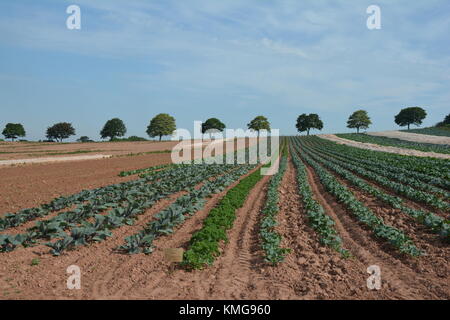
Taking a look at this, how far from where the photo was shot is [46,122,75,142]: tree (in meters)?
114

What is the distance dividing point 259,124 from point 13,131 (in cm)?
9010

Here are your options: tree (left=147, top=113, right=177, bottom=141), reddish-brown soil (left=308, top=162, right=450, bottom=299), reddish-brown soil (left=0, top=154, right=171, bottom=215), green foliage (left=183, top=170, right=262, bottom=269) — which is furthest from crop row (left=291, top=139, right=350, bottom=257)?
tree (left=147, top=113, right=177, bottom=141)

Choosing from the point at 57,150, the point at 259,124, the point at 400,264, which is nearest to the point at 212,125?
the point at 259,124

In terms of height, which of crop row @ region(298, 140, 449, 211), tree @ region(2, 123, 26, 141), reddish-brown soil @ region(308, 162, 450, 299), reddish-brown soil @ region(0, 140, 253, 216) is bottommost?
reddish-brown soil @ region(308, 162, 450, 299)

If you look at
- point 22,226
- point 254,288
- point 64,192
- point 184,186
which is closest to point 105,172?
point 64,192

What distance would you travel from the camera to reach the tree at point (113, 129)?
368 feet

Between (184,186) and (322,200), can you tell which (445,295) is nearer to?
(322,200)

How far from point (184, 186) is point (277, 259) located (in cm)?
1083

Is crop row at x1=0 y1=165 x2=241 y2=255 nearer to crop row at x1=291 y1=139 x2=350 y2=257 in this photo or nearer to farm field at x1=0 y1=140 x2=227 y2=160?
crop row at x1=291 y1=139 x2=350 y2=257

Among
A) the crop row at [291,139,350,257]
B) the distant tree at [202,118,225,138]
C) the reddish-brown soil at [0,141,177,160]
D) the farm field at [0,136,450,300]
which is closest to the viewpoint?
the farm field at [0,136,450,300]

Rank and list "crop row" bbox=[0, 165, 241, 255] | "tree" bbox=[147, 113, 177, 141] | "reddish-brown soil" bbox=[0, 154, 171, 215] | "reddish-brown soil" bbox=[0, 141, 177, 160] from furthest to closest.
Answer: "tree" bbox=[147, 113, 177, 141]
"reddish-brown soil" bbox=[0, 141, 177, 160]
"reddish-brown soil" bbox=[0, 154, 171, 215]
"crop row" bbox=[0, 165, 241, 255]

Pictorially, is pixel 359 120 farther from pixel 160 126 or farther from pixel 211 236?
pixel 211 236

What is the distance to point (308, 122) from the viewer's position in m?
119

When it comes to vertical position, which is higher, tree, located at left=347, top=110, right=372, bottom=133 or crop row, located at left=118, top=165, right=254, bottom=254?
tree, located at left=347, top=110, right=372, bottom=133
